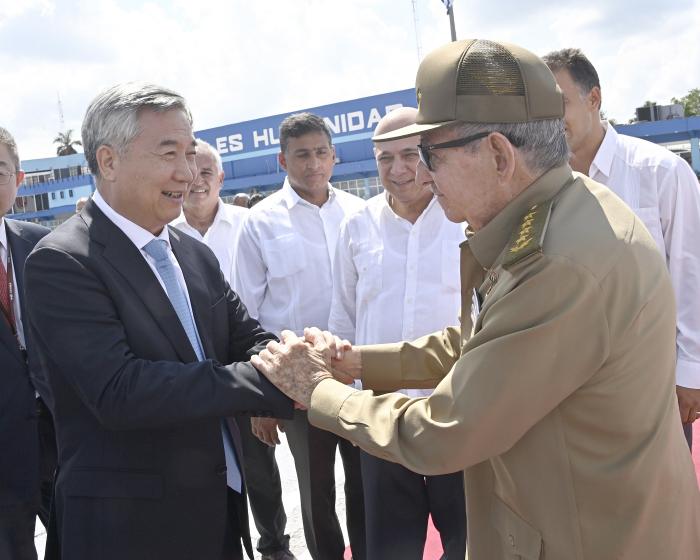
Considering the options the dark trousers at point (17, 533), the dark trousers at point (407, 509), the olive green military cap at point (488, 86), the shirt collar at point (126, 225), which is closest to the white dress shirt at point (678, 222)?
the dark trousers at point (407, 509)

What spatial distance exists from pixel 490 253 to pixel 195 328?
1.06 meters

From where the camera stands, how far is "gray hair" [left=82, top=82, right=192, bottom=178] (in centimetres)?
219

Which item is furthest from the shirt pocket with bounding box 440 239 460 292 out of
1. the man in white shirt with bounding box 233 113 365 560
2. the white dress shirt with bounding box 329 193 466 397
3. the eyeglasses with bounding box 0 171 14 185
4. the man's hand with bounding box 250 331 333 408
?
the eyeglasses with bounding box 0 171 14 185

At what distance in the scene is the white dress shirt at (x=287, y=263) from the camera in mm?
4117

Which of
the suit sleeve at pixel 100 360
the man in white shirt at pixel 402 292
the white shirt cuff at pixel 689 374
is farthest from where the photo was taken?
the man in white shirt at pixel 402 292

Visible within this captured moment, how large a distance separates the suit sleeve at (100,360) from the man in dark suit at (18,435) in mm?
1035

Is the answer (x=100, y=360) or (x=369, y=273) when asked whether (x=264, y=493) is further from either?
(x=100, y=360)

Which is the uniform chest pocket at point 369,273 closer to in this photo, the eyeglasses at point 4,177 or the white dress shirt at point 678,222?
the white dress shirt at point 678,222

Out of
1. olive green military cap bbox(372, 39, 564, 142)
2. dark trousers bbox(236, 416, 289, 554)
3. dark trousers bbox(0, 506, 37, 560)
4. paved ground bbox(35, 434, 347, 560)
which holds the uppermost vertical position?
olive green military cap bbox(372, 39, 564, 142)

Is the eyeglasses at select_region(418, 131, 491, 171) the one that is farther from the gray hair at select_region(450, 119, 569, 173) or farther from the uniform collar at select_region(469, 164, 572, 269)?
the uniform collar at select_region(469, 164, 572, 269)

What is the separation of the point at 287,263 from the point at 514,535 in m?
2.59

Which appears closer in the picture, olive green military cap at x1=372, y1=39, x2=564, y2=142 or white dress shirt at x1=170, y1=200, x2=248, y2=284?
olive green military cap at x1=372, y1=39, x2=564, y2=142

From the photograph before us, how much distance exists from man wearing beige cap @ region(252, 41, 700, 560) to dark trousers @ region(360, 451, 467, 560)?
4.42 feet

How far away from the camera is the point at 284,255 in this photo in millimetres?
4133
